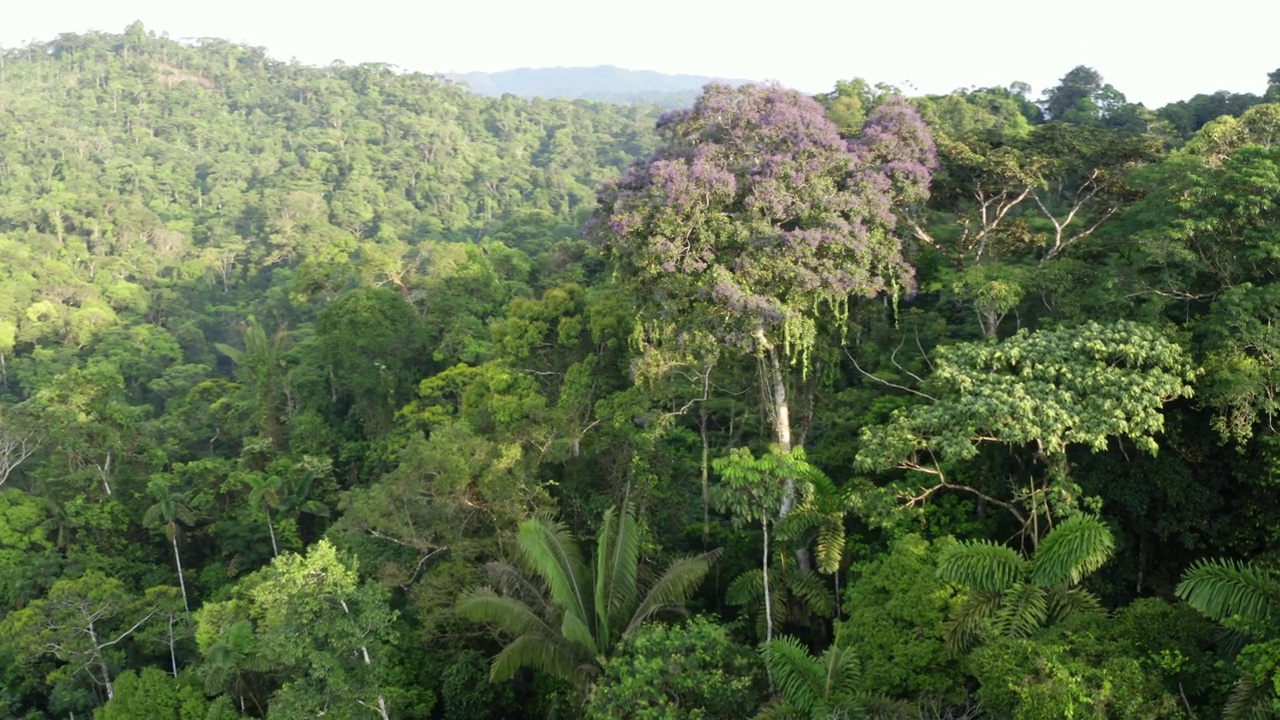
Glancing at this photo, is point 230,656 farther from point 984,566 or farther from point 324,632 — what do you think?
point 984,566

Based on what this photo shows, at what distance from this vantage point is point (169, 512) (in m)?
19.8

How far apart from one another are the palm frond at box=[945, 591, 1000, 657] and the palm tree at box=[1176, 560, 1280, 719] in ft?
5.62

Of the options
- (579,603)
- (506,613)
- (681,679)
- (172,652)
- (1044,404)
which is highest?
(1044,404)

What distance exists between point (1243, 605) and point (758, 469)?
16.2ft

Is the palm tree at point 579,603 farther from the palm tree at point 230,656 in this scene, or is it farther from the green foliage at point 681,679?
the palm tree at point 230,656

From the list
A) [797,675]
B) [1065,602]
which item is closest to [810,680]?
[797,675]

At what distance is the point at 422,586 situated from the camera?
13234 mm

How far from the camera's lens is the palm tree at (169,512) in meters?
19.8

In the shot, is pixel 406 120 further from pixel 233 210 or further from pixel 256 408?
pixel 256 408

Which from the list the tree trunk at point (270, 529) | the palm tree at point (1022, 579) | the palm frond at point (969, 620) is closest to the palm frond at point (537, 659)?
the palm frond at point (969, 620)

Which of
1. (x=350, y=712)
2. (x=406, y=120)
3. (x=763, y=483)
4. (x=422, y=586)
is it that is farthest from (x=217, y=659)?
(x=406, y=120)

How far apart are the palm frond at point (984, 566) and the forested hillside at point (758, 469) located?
0.11ft

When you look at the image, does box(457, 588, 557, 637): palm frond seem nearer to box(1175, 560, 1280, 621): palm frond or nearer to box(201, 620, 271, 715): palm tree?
box(201, 620, 271, 715): palm tree

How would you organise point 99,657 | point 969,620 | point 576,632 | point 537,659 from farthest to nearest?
1. point 99,657
2. point 537,659
3. point 576,632
4. point 969,620
